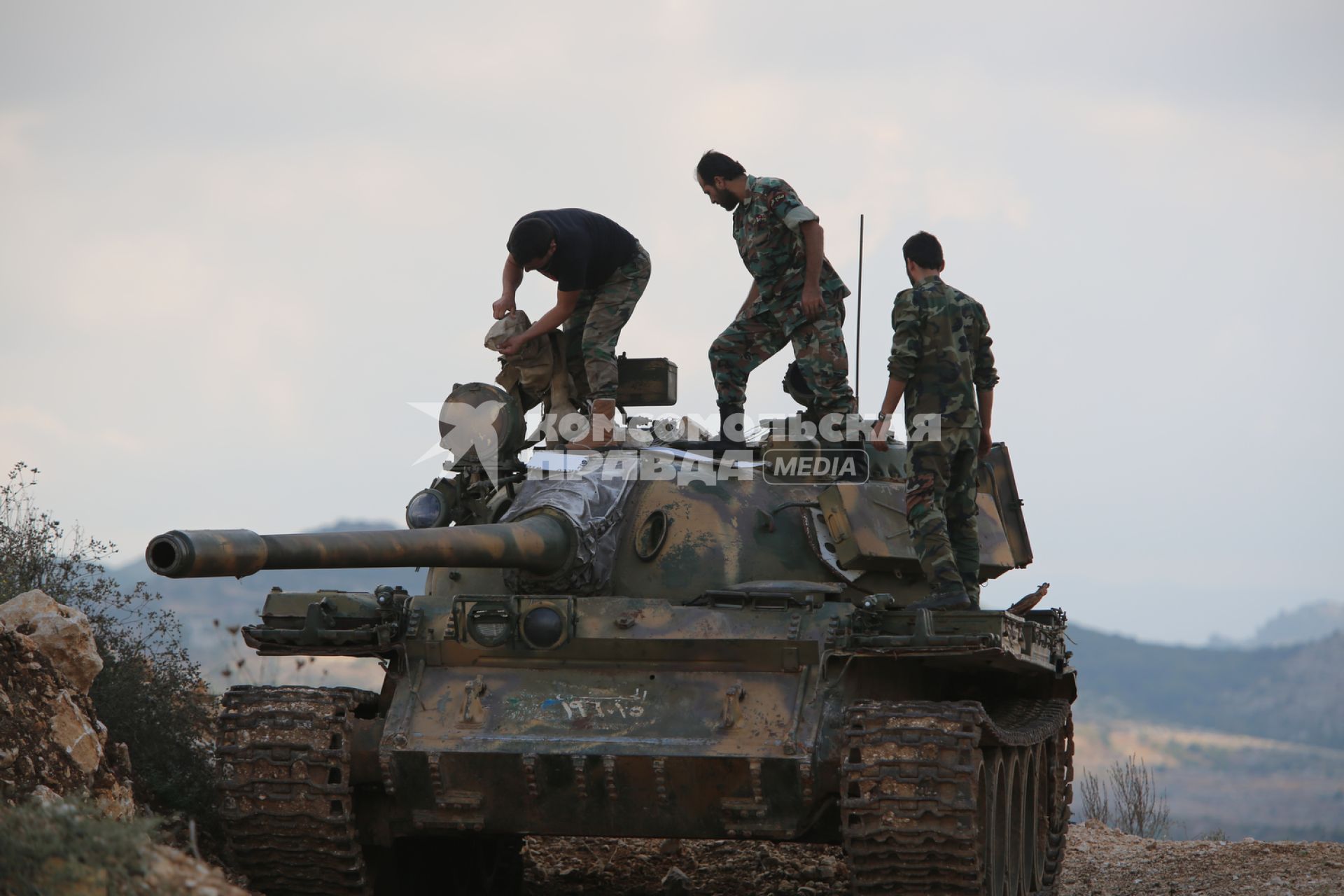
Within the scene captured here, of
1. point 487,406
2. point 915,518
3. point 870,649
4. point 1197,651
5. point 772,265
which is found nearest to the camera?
point 870,649

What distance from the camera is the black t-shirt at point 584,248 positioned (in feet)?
40.0

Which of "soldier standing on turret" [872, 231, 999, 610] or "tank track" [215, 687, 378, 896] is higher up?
"soldier standing on turret" [872, 231, 999, 610]

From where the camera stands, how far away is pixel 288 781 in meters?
9.62

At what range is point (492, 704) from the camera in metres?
10.0

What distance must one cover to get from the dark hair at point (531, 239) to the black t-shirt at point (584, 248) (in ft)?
0.15

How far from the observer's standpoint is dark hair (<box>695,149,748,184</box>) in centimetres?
1273

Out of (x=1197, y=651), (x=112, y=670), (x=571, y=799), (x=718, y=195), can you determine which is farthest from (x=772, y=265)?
(x=1197, y=651)

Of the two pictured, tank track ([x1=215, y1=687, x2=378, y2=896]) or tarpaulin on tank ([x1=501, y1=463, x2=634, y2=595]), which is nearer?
tank track ([x1=215, y1=687, x2=378, y2=896])

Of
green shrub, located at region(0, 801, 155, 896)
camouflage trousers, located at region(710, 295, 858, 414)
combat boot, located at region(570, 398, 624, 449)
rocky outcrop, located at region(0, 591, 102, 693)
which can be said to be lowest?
green shrub, located at region(0, 801, 155, 896)

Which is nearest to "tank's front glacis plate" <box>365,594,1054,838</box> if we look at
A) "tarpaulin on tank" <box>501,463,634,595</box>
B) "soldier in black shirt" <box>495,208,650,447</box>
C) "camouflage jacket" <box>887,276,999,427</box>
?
"tarpaulin on tank" <box>501,463,634,595</box>

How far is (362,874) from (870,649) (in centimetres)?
296

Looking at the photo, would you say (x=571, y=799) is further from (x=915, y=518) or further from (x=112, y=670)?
(x=112, y=670)

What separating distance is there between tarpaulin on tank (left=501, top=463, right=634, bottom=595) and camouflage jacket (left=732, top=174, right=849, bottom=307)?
7.22ft

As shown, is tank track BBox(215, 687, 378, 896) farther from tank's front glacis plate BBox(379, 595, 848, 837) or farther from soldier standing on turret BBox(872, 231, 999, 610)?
soldier standing on turret BBox(872, 231, 999, 610)
